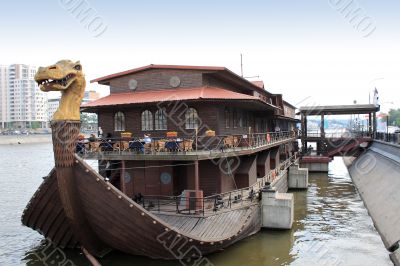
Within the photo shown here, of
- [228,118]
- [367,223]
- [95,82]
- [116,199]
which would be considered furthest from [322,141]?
[116,199]

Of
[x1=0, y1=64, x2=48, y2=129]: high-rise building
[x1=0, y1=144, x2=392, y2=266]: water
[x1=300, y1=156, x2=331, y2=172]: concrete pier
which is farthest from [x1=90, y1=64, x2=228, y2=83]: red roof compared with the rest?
[x1=0, y1=64, x2=48, y2=129]: high-rise building

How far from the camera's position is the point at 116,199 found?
12305 mm

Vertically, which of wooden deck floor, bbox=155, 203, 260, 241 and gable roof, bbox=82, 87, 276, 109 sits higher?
gable roof, bbox=82, 87, 276, 109

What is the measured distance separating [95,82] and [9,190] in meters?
19.2

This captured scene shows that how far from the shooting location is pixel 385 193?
77.9ft

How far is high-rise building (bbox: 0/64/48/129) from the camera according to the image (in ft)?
571

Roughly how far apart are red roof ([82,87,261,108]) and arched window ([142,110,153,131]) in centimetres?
95

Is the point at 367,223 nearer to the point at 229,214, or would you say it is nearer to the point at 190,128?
the point at 229,214

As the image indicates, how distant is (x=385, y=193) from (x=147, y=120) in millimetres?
16000

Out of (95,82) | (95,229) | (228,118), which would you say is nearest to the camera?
(95,229)

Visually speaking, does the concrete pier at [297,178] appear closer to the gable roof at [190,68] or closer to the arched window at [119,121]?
the gable roof at [190,68]

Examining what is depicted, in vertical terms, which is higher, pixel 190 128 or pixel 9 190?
pixel 190 128

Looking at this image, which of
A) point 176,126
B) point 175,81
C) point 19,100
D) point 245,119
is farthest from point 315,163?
point 19,100

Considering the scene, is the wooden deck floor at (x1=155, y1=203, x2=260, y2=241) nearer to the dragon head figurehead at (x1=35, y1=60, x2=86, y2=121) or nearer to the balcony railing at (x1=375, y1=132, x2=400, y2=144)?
the dragon head figurehead at (x1=35, y1=60, x2=86, y2=121)
